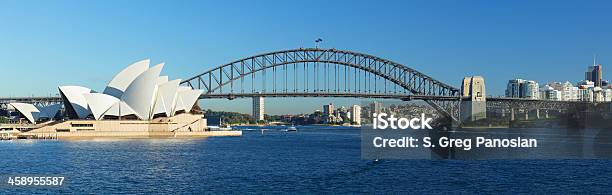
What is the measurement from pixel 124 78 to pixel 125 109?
3.56 meters

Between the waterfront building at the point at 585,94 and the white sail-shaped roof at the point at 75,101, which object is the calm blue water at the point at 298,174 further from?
the waterfront building at the point at 585,94

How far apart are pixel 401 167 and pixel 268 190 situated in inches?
454

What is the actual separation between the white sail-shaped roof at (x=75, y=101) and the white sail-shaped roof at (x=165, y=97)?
25.9 feet

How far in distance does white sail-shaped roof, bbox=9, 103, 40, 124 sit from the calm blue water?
149ft

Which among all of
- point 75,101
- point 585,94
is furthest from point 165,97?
point 585,94

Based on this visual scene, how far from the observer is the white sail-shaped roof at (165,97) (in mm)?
77062

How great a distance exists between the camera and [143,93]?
74.2 meters

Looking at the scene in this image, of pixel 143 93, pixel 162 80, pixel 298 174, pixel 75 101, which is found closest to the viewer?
pixel 298 174

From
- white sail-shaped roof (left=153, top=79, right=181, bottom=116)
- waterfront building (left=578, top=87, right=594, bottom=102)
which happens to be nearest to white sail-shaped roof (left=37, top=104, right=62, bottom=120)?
white sail-shaped roof (left=153, top=79, right=181, bottom=116)

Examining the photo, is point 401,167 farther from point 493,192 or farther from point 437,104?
point 437,104

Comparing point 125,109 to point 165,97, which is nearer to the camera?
point 125,109

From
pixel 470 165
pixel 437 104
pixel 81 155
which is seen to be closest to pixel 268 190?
pixel 470 165

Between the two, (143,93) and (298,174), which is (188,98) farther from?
(298,174)

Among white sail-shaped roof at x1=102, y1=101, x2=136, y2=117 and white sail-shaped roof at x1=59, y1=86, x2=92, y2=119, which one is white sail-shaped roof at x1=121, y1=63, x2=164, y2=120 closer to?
white sail-shaped roof at x1=102, y1=101, x2=136, y2=117
